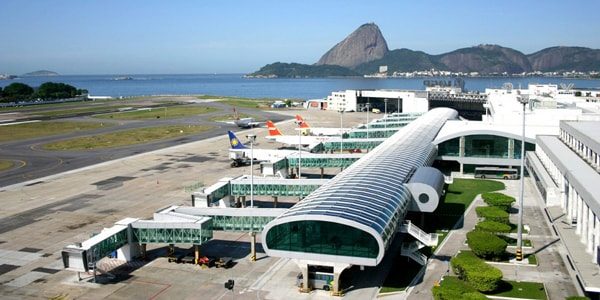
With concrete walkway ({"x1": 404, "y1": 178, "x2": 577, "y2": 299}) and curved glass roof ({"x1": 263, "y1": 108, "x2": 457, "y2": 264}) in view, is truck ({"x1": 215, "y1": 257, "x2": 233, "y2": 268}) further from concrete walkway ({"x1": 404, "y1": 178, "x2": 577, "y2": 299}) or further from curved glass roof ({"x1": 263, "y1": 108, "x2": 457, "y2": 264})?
concrete walkway ({"x1": 404, "y1": 178, "x2": 577, "y2": 299})

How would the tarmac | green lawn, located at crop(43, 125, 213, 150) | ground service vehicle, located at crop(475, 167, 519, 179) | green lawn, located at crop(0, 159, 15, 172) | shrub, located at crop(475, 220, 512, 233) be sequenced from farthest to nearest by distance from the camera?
green lawn, located at crop(43, 125, 213, 150) → green lawn, located at crop(0, 159, 15, 172) → ground service vehicle, located at crop(475, 167, 519, 179) → shrub, located at crop(475, 220, 512, 233) → the tarmac

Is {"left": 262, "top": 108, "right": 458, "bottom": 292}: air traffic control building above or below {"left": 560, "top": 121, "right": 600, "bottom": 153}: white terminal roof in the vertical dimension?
below

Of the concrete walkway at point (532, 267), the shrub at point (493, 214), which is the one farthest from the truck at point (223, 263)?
the shrub at point (493, 214)

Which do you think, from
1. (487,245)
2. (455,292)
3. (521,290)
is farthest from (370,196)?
(521,290)

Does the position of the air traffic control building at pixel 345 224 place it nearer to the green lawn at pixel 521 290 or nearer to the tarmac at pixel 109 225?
the tarmac at pixel 109 225

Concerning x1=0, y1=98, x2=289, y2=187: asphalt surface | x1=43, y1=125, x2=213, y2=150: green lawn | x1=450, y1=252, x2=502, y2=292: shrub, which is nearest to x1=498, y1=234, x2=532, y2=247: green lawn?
x1=450, y1=252, x2=502, y2=292: shrub
